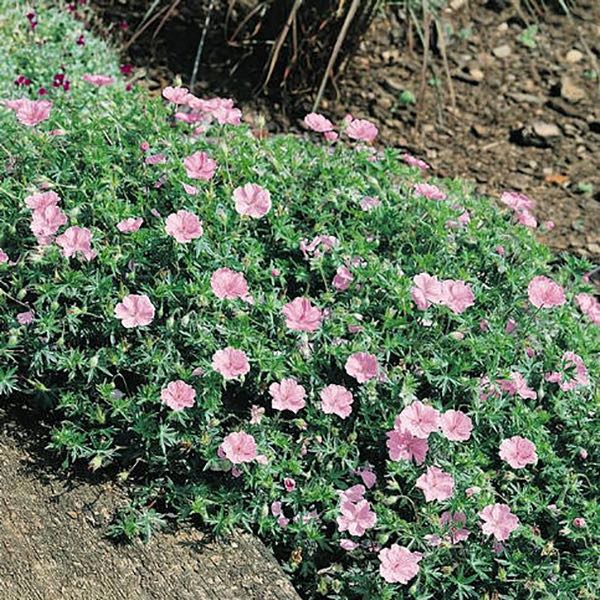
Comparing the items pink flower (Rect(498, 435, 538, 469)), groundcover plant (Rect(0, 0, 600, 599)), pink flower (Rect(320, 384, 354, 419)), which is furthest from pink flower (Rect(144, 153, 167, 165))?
pink flower (Rect(498, 435, 538, 469))

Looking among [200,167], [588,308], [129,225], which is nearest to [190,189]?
[200,167]

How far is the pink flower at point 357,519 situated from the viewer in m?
2.59

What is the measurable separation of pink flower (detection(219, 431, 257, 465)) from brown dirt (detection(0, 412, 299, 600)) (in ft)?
0.72

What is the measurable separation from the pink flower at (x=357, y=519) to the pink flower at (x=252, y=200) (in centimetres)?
79

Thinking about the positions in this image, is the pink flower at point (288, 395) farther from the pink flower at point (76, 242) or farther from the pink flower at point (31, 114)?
the pink flower at point (31, 114)

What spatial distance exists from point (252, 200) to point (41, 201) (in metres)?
0.54

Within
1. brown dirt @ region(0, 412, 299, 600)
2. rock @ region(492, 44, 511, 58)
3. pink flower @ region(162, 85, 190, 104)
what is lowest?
brown dirt @ region(0, 412, 299, 600)

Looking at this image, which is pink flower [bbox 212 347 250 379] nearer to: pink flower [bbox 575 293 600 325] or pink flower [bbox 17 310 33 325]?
pink flower [bbox 17 310 33 325]

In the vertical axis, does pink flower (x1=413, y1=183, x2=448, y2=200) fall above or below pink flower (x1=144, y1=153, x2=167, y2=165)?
above

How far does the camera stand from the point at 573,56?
5461mm

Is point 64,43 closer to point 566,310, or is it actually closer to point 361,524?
point 566,310

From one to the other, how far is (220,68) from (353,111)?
0.68 metres

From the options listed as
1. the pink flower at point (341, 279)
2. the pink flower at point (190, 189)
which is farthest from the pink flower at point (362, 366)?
the pink flower at point (190, 189)

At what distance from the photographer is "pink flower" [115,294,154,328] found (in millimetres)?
2662
